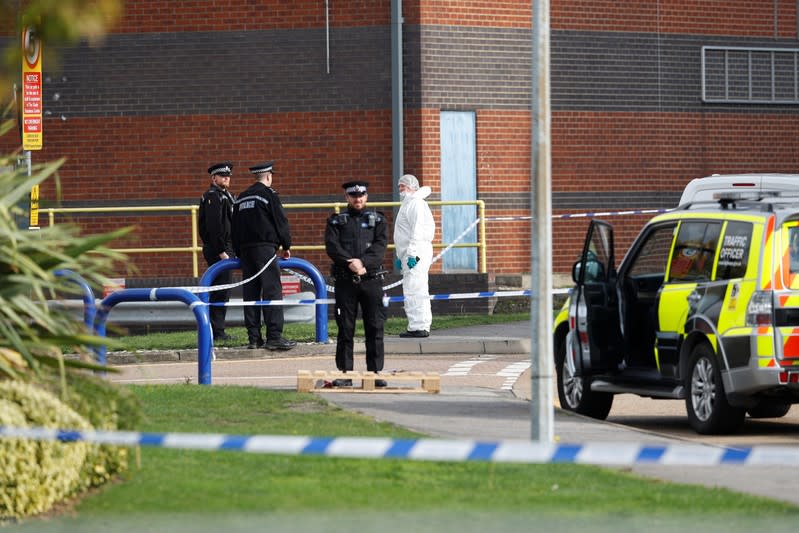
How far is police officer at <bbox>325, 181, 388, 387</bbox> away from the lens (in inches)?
574

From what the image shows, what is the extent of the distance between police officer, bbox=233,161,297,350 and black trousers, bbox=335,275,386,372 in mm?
3530

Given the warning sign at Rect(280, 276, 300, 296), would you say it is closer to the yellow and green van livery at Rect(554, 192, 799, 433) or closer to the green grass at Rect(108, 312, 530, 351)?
the green grass at Rect(108, 312, 530, 351)

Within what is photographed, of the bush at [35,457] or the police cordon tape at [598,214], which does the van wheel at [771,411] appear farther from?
the police cordon tape at [598,214]

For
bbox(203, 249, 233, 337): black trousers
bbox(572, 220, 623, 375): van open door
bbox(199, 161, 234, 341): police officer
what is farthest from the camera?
bbox(199, 161, 234, 341): police officer

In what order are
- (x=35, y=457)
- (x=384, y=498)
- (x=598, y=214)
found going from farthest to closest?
(x=598, y=214) → (x=384, y=498) → (x=35, y=457)

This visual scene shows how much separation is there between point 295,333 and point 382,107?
548 cm

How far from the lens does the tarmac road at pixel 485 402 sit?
958 centimetres

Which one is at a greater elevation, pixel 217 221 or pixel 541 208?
pixel 541 208

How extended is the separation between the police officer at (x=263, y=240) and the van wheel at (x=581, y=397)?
538 centimetres

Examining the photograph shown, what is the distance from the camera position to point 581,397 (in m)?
13.4

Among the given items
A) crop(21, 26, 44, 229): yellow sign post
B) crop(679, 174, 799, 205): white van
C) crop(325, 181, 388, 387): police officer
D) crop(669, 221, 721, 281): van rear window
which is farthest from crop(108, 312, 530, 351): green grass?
crop(669, 221, 721, 281): van rear window

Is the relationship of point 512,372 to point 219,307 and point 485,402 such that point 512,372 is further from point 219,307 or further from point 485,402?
point 219,307

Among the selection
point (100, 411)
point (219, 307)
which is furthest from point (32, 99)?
point (100, 411)

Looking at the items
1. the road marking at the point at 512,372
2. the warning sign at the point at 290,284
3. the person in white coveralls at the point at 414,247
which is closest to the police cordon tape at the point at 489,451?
the road marking at the point at 512,372
